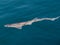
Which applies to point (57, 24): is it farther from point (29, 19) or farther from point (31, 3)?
point (31, 3)

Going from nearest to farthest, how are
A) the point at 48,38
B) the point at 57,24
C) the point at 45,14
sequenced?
the point at 48,38
the point at 57,24
the point at 45,14

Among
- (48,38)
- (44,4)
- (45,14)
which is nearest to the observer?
(48,38)

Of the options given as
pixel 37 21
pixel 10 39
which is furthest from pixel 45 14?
pixel 10 39

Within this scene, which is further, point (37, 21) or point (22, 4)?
point (22, 4)

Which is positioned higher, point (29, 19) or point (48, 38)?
point (29, 19)

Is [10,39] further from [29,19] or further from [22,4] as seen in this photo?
[22,4]

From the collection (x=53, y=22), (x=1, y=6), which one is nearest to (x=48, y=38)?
(x=53, y=22)

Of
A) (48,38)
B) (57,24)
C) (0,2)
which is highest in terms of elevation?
(0,2)
